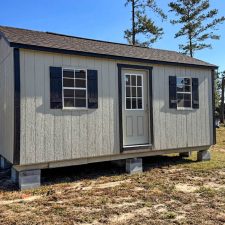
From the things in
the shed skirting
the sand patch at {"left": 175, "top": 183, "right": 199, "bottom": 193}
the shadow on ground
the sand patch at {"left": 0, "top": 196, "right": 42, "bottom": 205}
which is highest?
the shed skirting

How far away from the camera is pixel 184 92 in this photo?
8273mm

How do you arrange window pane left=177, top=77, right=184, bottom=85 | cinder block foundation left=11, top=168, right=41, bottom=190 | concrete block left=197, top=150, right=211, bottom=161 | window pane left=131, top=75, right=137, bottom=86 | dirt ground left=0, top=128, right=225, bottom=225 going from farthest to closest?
concrete block left=197, top=150, right=211, bottom=161, window pane left=177, top=77, right=184, bottom=85, window pane left=131, top=75, right=137, bottom=86, cinder block foundation left=11, top=168, right=41, bottom=190, dirt ground left=0, top=128, right=225, bottom=225

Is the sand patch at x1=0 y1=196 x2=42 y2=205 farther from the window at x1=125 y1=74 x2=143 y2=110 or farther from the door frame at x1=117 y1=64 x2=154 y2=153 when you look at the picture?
the window at x1=125 y1=74 x2=143 y2=110

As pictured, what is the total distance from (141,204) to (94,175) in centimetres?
246

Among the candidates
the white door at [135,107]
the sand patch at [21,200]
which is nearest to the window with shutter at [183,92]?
the white door at [135,107]

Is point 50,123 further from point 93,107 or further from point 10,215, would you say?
point 10,215

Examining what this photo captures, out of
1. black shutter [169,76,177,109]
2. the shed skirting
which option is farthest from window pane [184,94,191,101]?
the shed skirting

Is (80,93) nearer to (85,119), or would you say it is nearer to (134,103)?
(85,119)

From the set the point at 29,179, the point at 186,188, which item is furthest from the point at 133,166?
the point at 29,179

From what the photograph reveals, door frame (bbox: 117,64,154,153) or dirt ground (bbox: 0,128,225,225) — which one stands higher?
door frame (bbox: 117,64,154,153)

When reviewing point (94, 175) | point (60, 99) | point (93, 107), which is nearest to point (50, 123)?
point (60, 99)

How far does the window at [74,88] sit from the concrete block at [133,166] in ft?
6.29

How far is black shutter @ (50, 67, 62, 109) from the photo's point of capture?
612 centimetres

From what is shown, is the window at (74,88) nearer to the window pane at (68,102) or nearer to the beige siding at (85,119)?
the window pane at (68,102)
